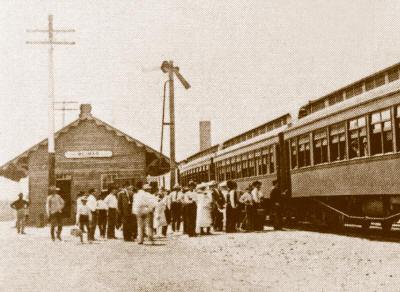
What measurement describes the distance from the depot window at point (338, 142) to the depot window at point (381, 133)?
1.57 meters

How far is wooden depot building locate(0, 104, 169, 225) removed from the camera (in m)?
33.5

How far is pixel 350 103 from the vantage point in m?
16.5

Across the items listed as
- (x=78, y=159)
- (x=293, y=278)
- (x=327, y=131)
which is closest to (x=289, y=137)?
(x=327, y=131)

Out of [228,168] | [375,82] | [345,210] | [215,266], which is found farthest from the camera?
[228,168]

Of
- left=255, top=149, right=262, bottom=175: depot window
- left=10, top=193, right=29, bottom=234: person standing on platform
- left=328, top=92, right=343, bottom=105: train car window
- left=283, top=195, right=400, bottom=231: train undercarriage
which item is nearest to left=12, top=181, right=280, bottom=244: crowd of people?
left=283, top=195, right=400, bottom=231: train undercarriage

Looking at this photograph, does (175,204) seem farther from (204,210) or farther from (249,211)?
(249,211)

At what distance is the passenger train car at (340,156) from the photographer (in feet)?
48.1

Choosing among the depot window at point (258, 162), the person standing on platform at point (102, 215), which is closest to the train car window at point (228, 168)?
the depot window at point (258, 162)

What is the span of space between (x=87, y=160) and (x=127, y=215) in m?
15.8

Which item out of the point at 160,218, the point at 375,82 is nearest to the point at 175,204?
the point at 160,218

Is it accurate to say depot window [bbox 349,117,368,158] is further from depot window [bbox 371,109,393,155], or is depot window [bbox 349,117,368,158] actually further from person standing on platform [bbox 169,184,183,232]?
person standing on platform [bbox 169,184,183,232]

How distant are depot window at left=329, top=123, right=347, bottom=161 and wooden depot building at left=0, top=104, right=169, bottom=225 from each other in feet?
54.0

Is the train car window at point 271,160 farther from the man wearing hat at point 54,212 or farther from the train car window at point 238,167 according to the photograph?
the man wearing hat at point 54,212

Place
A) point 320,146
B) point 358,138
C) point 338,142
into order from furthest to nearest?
point 320,146
point 338,142
point 358,138
